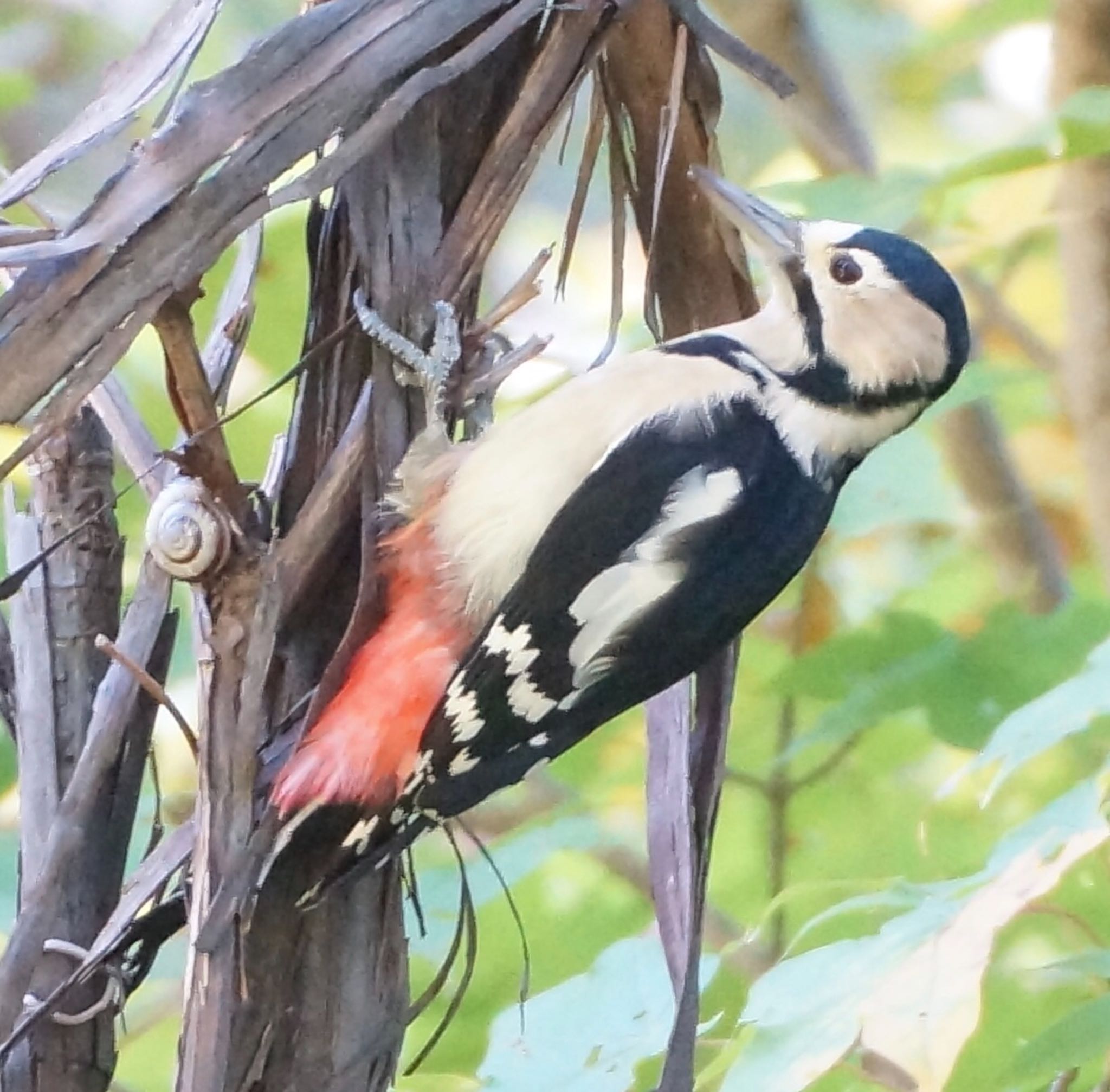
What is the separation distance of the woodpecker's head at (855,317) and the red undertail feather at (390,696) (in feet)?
0.79

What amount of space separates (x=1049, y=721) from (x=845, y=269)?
31 cm

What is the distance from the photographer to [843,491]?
1.05 meters

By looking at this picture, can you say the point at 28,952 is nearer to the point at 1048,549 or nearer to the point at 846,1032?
the point at 846,1032

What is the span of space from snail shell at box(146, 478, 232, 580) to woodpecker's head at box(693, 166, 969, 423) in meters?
0.37

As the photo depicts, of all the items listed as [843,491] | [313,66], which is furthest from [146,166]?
[843,491]

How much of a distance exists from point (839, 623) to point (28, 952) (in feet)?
3.00

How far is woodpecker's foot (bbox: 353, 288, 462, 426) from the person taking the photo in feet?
1.98

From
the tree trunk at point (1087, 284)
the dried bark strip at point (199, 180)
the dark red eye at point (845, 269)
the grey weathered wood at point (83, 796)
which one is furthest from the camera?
the tree trunk at point (1087, 284)

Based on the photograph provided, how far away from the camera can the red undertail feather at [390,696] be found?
2.12 ft

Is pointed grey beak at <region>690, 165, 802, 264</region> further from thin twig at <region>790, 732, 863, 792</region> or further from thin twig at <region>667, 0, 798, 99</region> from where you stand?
thin twig at <region>790, 732, 863, 792</region>

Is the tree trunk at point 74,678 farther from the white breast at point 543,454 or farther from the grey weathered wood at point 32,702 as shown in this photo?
the white breast at point 543,454

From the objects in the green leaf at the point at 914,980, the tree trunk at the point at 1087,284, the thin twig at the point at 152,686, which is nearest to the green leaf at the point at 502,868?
the green leaf at the point at 914,980

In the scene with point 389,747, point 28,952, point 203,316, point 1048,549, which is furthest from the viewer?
point 1048,549

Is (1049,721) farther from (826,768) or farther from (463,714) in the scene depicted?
(826,768)
